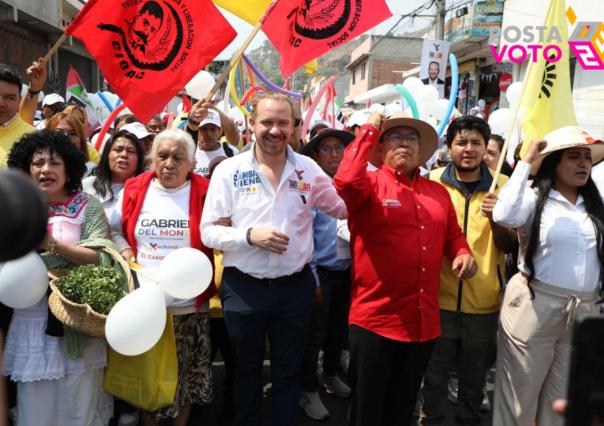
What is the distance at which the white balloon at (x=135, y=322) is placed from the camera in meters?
2.60

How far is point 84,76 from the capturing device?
24.4 meters

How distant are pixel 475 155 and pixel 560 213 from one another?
2.23 ft

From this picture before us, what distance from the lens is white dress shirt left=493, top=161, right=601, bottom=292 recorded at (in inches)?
110

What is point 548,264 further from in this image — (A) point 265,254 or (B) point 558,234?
(A) point 265,254

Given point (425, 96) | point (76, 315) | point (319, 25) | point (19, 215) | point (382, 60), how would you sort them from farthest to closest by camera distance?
point (382, 60)
point (425, 96)
point (319, 25)
point (76, 315)
point (19, 215)

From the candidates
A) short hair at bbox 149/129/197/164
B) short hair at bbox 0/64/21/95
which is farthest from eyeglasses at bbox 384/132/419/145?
short hair at bbox 0/64/21/95

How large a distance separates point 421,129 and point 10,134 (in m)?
2.58

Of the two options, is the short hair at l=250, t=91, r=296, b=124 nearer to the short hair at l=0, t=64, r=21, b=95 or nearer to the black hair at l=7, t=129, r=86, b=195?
the black hair at l=7, t=129, r=86, b=195

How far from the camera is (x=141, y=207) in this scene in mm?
3141

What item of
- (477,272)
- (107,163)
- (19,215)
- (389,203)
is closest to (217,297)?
(389,203)

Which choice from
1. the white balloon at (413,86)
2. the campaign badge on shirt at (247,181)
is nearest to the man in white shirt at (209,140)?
the campaign badge on shirt at (247,181)

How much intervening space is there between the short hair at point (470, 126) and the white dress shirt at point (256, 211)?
117cm

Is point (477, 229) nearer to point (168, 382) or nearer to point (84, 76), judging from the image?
point (168, 382)

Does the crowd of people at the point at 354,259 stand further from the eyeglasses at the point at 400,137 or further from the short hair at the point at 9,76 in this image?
the short hair at the point at 9,76
